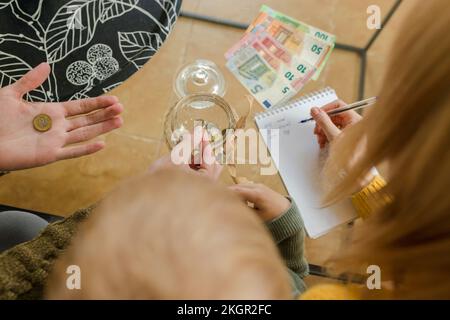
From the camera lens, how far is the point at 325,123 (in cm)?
94

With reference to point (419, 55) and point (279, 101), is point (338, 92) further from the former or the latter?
point (419, 55)

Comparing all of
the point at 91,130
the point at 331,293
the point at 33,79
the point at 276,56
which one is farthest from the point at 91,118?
the point at 331,293

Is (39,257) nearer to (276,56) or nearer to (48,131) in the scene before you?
(48,131)

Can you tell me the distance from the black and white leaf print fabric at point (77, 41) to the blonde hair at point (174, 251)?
0.46 meters

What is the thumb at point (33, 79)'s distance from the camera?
Result: 31.0 inches

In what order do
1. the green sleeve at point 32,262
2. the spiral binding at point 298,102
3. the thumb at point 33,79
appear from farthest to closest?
1. the spiral binding at point 298,102
2. the thumb at point 33,79
3. the green sleeve at point 32,262

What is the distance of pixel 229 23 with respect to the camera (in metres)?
1.07

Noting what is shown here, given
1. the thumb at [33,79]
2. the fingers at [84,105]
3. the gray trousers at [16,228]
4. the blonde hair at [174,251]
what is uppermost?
the blonde hair at [174,251]

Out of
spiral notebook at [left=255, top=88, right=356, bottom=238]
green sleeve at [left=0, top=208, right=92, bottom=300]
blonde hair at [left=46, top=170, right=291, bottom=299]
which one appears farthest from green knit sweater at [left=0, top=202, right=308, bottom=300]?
blonde hair at [left=46, top=170, right=291, bottom=299]

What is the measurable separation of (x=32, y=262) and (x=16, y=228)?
184 mm

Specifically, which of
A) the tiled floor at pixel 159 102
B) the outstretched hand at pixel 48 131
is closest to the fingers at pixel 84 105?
the outstretched hand at pixel 48 131

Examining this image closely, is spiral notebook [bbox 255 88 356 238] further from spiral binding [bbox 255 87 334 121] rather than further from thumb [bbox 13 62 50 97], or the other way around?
thumb [bbox 13 62 50 97]

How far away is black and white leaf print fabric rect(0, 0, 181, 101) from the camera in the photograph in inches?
32.9

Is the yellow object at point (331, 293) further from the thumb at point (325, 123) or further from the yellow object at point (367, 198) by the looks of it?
the thumb at point (325, 123)
